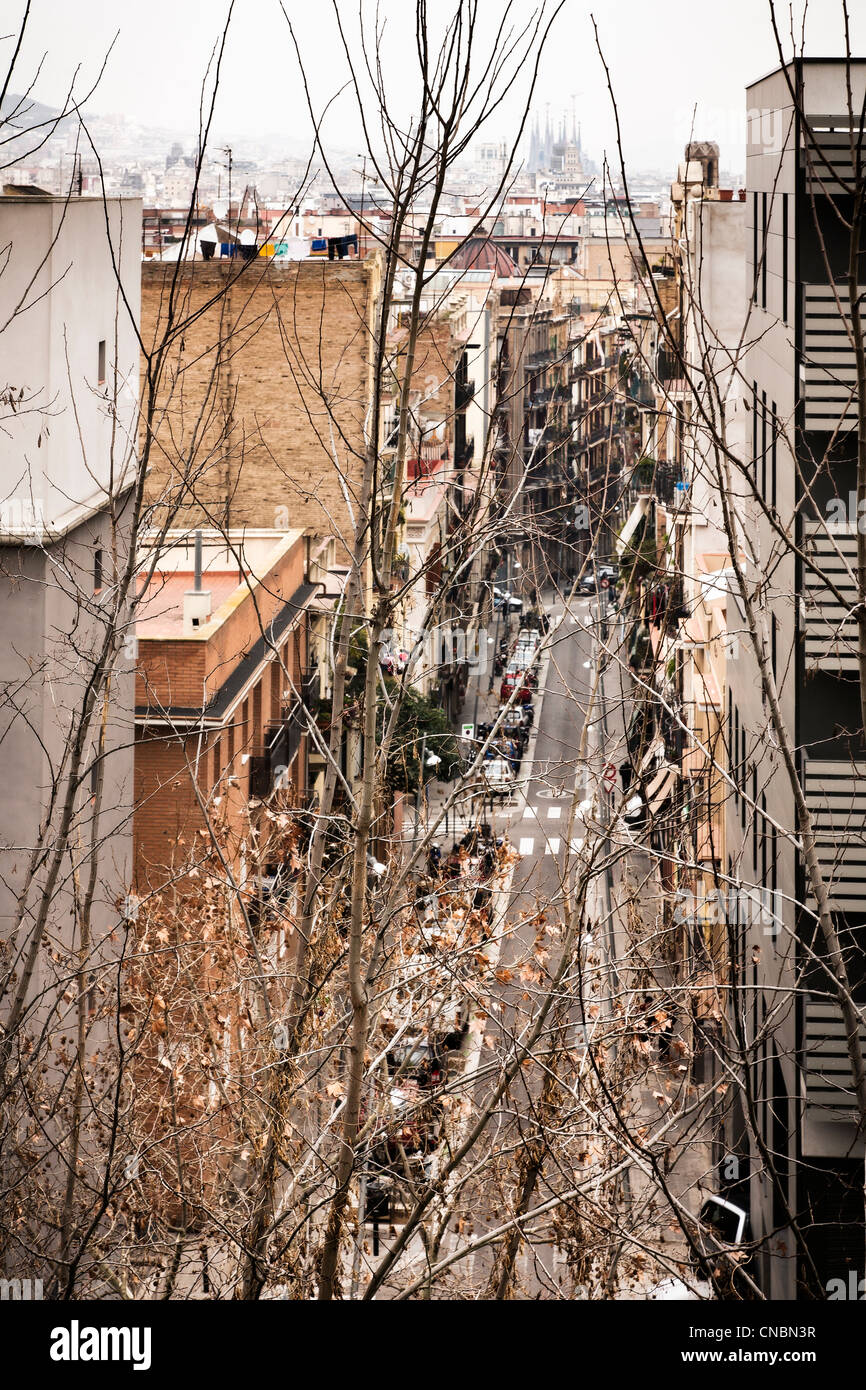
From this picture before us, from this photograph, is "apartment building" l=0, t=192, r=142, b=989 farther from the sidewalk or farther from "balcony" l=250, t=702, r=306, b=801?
"balcony" l=250, t=702, r=306, b=801

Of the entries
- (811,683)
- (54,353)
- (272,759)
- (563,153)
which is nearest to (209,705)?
(272,759)

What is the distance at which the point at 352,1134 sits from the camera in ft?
25.8

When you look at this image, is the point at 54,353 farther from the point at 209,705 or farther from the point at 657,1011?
the point at 657,1011

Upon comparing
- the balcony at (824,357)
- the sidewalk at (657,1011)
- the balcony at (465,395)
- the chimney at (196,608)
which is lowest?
the sidewalk at (657,1011)

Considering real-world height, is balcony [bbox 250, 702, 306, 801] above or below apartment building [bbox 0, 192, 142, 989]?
below

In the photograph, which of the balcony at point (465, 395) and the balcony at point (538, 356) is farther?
the balcony at point (538, 356)

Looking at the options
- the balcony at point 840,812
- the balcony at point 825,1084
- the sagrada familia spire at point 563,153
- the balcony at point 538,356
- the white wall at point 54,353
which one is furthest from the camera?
the balcony at point 538,356

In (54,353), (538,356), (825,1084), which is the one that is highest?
(538,356)

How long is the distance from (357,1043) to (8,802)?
10.8 m

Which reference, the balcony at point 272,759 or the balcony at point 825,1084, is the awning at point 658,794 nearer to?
the balcony at point 825,1084

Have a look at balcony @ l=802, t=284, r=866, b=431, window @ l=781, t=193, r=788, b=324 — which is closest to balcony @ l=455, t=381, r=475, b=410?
balcony @ l=802, t=284, r=866, b=431

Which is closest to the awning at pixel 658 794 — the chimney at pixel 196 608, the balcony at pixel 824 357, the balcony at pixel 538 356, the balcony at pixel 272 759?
the balcony at pixel 824 357

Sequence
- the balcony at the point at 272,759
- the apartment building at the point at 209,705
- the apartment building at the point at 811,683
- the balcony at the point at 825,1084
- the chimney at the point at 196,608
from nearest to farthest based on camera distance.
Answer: the apartment building at the point at 811,683 → the balcony at the point at 825,1084 → the apartment building at the point at 209,705 → the chimney at the point at 196,608 → the balcony at the point at 272,759

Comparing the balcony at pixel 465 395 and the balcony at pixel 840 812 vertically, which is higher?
the balcony at pixel 465 395
